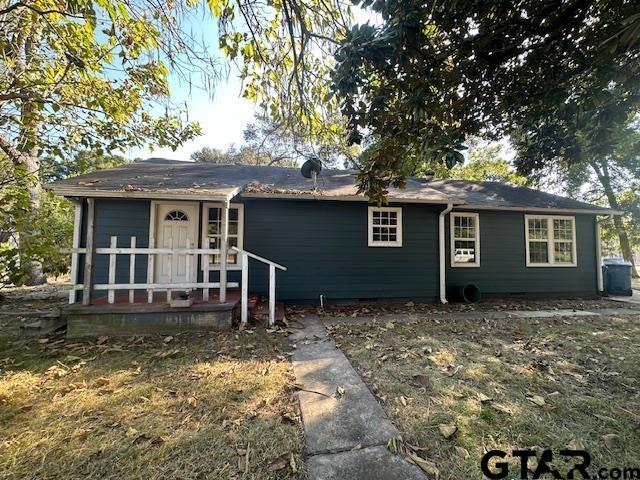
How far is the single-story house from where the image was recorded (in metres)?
5.51

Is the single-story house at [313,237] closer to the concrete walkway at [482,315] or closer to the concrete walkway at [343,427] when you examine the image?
the concrete walkway at [482,315]

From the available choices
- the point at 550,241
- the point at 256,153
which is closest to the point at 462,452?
the point at 550,241

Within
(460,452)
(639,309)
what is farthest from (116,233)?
(639,309)

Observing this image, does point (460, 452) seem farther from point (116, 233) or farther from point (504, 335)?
point (116, 233)

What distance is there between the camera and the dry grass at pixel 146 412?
1.85m

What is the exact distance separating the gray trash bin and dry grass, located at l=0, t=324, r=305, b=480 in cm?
1150

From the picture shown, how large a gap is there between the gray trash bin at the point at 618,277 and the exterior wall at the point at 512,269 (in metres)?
0.92

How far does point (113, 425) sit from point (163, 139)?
18.6 ft

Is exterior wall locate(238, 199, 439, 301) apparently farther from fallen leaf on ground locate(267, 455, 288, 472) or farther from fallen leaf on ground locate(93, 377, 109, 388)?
fallen leaf on ground locate(267, 455, 288, 472)

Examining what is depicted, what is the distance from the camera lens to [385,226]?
748cm

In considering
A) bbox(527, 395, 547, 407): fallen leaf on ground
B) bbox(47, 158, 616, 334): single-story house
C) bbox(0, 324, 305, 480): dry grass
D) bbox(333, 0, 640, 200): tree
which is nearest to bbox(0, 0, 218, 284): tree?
bbox(47, 158, 616, 334): single-story house

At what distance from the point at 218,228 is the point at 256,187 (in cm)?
138

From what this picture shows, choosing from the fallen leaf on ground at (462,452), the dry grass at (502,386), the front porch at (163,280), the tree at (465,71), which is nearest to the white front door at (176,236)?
the front porch at (163,280)

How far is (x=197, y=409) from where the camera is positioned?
2510mm
